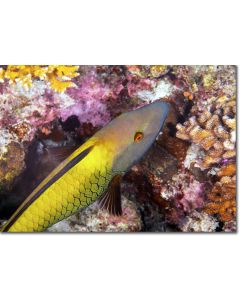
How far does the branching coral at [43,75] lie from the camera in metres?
3.41

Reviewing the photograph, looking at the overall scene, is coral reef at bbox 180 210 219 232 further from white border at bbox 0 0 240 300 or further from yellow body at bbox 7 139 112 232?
yellow body at bbox 7 139 112 232

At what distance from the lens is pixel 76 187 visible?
3107 millimetres

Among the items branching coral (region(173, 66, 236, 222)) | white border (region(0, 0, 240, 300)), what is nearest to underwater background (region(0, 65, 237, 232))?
branching coral (region(173, 66, 236, 222))

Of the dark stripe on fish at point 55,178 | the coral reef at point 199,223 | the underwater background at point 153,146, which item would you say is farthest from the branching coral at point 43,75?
the coral reef at point 199,223

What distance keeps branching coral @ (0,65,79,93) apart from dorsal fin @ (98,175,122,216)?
0.89m

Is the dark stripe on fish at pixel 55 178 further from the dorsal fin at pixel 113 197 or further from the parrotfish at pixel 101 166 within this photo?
the dorsal fin at pixel 113 197

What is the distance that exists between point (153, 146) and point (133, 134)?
31 centimetres

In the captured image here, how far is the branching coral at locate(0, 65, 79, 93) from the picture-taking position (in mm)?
3414

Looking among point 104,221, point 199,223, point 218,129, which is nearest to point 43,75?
point 104,221

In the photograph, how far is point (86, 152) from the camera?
10.0ft
